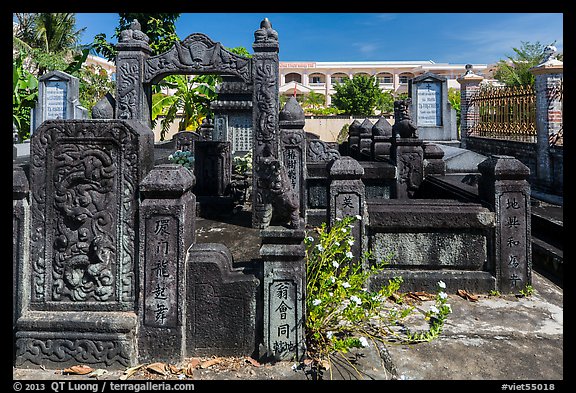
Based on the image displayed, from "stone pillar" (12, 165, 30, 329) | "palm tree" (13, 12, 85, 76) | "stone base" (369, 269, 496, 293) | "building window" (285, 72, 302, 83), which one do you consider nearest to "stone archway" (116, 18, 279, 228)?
"stone base" (369, 269, 496, 293)

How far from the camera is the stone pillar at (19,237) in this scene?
9.76ft

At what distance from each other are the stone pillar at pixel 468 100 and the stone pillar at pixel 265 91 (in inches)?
416

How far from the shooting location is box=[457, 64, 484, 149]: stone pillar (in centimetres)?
1490

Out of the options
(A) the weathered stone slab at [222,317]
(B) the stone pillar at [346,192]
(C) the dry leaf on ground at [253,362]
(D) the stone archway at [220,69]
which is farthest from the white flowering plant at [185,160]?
(C) the dry leaf on ground at [253,362]

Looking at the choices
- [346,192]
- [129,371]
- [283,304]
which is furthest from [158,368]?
[346,192]

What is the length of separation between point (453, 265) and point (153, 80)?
212 inches

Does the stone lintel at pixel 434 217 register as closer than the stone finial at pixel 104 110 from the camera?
Yes

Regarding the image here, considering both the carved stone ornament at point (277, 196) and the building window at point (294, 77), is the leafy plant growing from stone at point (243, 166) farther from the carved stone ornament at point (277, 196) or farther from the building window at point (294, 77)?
the building window at point (294, 77)

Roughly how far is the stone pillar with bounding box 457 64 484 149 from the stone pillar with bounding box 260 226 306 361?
1346cm

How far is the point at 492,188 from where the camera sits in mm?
4566

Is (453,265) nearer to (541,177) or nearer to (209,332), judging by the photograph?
(209,332)

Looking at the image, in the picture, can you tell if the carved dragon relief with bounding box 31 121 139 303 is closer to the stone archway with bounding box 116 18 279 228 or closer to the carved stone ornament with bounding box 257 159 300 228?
the carved stone ornament with bounding box 257 159 300 228

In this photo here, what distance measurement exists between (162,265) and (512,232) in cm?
357
